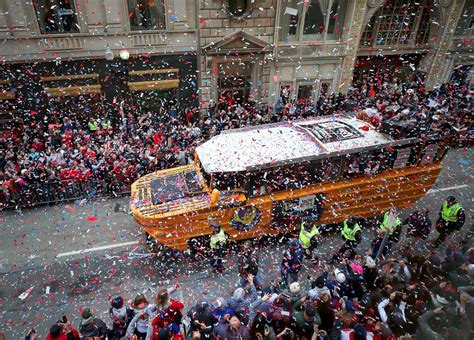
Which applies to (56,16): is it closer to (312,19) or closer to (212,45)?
(212,45)

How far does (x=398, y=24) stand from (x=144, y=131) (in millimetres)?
14097

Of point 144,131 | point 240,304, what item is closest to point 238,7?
point 144,131

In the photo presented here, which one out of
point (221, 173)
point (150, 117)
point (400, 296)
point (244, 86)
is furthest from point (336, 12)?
point (400, 296)

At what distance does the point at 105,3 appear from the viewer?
1220 centimetres

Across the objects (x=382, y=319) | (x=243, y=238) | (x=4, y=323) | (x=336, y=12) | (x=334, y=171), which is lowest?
Answer: (x=4, y=323)

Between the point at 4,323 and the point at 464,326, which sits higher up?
the point at 464,326

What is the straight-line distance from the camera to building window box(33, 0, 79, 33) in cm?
1204

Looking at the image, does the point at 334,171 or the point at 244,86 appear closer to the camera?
the point at 334,171

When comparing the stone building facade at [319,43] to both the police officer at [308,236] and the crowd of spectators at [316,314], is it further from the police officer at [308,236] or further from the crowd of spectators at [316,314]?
the crowd of spectators at [316,314]

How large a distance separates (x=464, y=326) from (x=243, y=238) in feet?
15.0

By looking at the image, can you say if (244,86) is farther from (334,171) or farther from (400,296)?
(400,296)

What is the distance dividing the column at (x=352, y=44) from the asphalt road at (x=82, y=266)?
8535 mm

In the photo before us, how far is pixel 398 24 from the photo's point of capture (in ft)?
55.0

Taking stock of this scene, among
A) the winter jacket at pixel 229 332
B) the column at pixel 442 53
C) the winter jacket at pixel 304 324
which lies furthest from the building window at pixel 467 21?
the winter jacket at pixel 229 332
